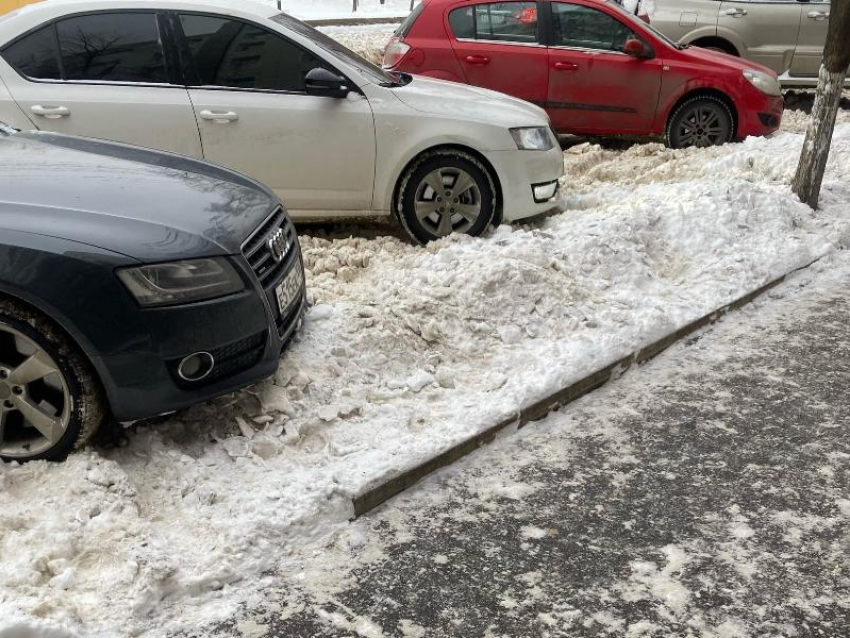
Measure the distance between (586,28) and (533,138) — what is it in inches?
130

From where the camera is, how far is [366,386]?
13.8 feet

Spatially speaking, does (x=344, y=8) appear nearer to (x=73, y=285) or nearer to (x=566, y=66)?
(x=566, y=66)

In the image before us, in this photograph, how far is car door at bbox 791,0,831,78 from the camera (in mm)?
11500

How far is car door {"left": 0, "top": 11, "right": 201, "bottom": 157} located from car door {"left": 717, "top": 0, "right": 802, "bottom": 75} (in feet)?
25.9

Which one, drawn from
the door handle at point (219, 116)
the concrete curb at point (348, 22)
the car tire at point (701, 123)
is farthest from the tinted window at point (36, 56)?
the concrete curb at point (348, 22)

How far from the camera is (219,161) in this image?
19.9 ft

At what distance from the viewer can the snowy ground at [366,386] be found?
9.78 ft

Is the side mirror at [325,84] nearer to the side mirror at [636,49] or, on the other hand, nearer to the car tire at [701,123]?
the side mirror at [636,49]

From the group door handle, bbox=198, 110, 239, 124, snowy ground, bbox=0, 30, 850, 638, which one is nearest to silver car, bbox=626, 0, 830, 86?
snowy ground, bbox=0, 30, 850, 638

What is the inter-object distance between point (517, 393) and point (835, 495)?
4.66 ft

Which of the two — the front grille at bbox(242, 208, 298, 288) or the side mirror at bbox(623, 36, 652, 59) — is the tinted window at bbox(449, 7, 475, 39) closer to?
the side mirror at bbox(623, 36, 652, 59)

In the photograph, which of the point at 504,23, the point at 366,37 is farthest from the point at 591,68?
the point at 366,37

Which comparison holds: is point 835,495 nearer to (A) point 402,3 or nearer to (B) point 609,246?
(B) point 609,246

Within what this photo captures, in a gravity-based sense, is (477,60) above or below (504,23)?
below
